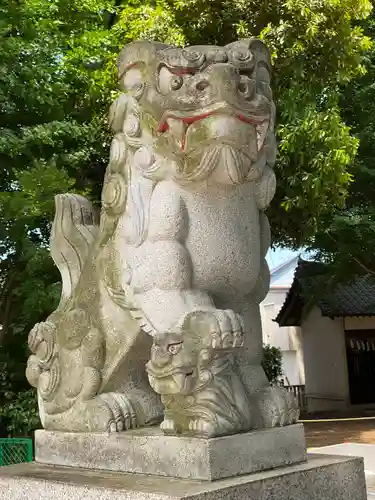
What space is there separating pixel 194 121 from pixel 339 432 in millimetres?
11078

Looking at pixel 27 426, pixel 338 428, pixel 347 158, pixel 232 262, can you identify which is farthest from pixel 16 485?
pixel 338 428

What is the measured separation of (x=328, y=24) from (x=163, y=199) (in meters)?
6.76

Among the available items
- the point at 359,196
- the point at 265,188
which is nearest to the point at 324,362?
the point at 359,196

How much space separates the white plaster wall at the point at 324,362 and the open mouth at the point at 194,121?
1647cm

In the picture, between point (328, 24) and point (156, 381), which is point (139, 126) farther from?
point (328, 24)

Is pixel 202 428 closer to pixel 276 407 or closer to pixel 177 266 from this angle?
pixel 276 407

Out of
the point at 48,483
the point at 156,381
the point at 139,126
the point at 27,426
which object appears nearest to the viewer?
the point at 156,381

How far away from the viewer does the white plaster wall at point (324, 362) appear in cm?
1816

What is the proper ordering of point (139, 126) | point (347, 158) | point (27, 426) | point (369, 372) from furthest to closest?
1. point (369, 372)
2. point (347, 158)
3. point (27, 426)
4. point (139, 126)

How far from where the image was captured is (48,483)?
234 cm

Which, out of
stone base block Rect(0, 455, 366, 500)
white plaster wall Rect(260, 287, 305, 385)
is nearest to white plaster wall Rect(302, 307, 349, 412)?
white plaster wall Rect(260, 287, 305, 385)

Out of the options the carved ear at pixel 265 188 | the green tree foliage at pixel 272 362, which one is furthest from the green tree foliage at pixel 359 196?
the carved ear at pixel 265 188

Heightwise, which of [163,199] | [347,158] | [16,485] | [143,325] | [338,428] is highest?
[347,158]

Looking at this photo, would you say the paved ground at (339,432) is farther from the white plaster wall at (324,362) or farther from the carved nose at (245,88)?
the carved nose at (245,88)
